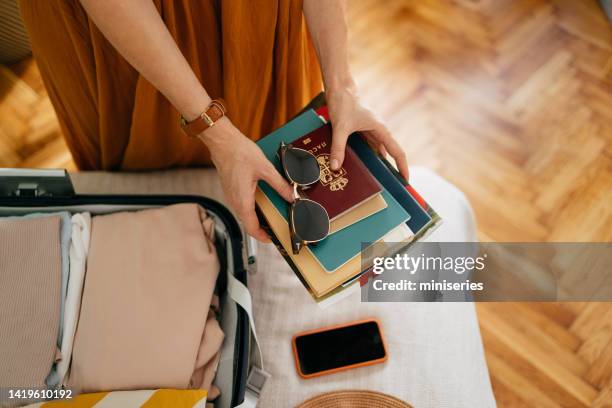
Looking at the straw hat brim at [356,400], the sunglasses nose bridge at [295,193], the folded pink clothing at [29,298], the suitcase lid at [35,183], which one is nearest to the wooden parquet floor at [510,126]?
the straw hat brim at [356,400]

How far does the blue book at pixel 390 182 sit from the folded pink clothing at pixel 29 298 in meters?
0.50

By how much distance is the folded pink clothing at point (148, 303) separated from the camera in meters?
0.71

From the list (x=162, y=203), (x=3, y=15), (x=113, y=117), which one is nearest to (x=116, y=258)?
(x=162, y=203)

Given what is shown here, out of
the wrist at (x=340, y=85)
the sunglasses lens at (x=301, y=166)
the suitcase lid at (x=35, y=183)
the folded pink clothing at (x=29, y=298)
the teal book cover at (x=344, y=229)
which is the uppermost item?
the suitcase lid at (x=35, y=183)

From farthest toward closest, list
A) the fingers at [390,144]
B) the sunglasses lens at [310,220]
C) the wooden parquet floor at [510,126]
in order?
the wooden parquet floor at [510,126] → the fingers at [390,144] → the sunglasses lens at [310,220]

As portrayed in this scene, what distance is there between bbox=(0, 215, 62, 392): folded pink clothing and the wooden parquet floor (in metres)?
0.69

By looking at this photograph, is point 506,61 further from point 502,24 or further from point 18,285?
point 18,285

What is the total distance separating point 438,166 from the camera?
1.44 metres

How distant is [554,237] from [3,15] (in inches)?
65.2

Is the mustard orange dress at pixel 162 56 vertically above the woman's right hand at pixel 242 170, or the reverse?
the mustard orange dress at pixel 162 56

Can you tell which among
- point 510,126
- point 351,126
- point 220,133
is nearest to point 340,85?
point 351,126

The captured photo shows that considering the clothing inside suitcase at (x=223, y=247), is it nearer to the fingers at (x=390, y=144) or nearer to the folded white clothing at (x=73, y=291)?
the folded white clothing at (x=73, y=291)

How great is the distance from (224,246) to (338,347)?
0.92ft

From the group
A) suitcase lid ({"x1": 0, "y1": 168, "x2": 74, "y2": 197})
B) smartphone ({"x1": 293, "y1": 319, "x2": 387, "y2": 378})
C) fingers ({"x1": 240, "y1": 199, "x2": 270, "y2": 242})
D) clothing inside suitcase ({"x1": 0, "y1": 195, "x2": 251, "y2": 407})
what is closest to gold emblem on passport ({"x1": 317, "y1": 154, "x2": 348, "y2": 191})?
fingers ({"x1": 240, "y1": 199, "x2": 270, "y2": 242})
